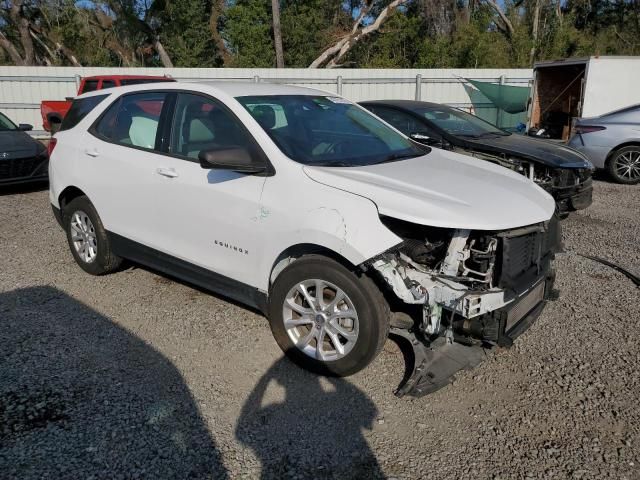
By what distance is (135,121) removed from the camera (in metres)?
4.47

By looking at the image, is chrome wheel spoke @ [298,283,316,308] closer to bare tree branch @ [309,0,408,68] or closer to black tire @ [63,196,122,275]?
black tire @ [63,196,122,275]

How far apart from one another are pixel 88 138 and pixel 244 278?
222 centimetres

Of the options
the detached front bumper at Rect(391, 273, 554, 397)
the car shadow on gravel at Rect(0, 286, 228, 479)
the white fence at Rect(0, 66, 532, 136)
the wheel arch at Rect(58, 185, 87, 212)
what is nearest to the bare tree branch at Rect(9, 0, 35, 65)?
the white fence at Rect(0, 66, 532, 136)

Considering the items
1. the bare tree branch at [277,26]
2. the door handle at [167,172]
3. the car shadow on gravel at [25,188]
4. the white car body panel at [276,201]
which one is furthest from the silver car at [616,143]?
the bare tree branch at [277,26]

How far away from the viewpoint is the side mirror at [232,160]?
3.33 meters

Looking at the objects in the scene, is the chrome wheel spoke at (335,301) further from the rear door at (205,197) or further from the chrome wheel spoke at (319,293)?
the rear door at (205,197)

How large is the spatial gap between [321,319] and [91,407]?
1.42m

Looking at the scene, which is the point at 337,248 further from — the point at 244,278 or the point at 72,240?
the point at 72,240

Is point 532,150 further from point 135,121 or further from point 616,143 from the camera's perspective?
point 135,121

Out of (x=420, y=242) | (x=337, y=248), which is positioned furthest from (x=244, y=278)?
(x=420, y=242)

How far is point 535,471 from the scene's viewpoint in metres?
2.64

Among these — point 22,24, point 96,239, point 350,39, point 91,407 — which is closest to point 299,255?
point 91,407

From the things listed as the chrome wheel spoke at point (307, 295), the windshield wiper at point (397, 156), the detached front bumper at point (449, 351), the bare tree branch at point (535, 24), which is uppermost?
the bare tree branch at point (535, 24)

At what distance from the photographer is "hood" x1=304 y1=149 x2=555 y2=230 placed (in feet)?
9.91
